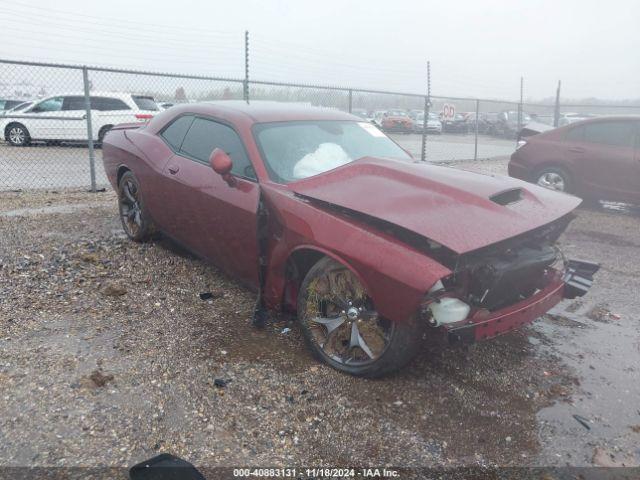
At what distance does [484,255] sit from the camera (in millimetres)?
2875

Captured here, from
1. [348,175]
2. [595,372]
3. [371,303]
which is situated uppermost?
[348,175]

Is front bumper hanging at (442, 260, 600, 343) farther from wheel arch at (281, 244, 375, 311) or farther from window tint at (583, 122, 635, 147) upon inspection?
window tint at (583, 122, 635, 147)

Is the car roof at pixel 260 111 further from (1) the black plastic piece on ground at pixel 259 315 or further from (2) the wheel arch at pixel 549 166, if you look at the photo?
(2) the wheel arch at pixel 549 166

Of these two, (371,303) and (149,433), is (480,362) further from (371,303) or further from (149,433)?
(149,433)

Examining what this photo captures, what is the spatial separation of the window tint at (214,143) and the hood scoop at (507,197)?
1610 millimetres

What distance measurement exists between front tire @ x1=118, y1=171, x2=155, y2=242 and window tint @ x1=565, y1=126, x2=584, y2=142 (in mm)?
6631

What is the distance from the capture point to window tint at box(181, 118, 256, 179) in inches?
147

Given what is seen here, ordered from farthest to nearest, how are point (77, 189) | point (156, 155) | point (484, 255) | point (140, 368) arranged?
1. point (77, 189)
2. point (156, 155)
3. point (140, 368)
4. point (484, 255)

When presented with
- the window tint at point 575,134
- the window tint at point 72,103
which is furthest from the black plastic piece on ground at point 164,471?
the window tint at point 72,103

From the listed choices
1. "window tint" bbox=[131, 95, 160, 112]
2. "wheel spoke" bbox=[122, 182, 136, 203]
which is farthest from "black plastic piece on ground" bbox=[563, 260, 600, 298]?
"window tint" bbox=[131, 95, 160, 112]

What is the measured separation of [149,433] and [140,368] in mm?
638

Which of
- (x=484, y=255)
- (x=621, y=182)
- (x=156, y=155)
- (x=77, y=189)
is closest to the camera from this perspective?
(x=484, y=255)

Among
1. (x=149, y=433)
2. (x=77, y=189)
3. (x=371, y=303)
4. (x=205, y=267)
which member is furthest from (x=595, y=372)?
(x=77, y=189)

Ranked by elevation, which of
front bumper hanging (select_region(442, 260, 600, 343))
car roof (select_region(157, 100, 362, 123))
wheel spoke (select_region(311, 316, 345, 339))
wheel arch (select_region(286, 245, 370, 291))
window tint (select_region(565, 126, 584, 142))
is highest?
car roof (select_region(157, 100, 362, 123))
